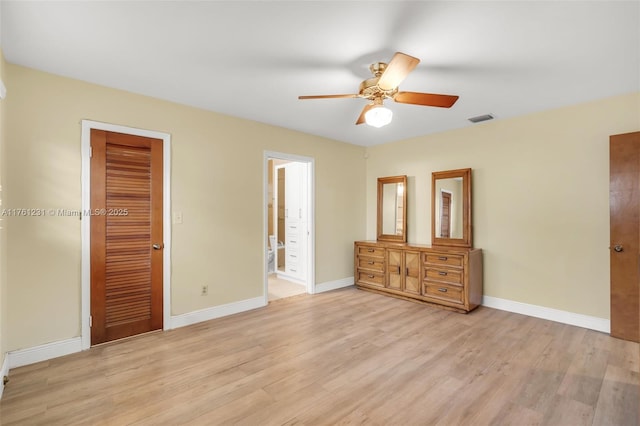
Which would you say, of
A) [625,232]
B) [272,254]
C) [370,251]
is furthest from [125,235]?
[625,232]

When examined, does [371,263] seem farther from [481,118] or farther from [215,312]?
[481,118]

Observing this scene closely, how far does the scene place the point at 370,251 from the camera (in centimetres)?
478

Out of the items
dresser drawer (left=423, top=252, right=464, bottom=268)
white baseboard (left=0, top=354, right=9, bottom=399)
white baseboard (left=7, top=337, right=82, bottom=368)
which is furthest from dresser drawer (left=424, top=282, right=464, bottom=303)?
white baseboard (left=0, top=354, right=9, bottom=399)

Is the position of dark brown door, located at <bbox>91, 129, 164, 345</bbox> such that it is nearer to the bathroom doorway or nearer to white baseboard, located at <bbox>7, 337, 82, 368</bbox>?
white baseboard, located at <bbox>7, 337, 82, 368</bbox>

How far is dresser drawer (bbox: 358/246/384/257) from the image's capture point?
15.2ft

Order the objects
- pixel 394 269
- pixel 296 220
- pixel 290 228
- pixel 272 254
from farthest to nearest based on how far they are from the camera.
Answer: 1. pixel 272 254
2. pixel 290 228
3. pixel 296 220
4. pixel 394 269

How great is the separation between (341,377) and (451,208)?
2.95 m

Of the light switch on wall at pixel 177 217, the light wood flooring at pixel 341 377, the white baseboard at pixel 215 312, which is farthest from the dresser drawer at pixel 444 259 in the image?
the light switch on wall at pixel 177 217

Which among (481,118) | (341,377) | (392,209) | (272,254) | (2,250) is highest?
(481,118)

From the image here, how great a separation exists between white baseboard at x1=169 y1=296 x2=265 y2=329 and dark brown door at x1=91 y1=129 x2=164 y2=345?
7.8 inches

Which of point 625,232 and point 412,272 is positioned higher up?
point 625,232

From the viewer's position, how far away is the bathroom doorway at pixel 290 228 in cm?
451

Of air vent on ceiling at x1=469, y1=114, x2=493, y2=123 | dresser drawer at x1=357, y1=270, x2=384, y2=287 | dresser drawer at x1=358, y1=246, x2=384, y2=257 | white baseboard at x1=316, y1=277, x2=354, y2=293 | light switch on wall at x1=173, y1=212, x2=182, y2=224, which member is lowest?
white baseboard at x1=316, y1=277, x2=354, y2=293

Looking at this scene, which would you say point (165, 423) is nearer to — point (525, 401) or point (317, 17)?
point (525, 401)
